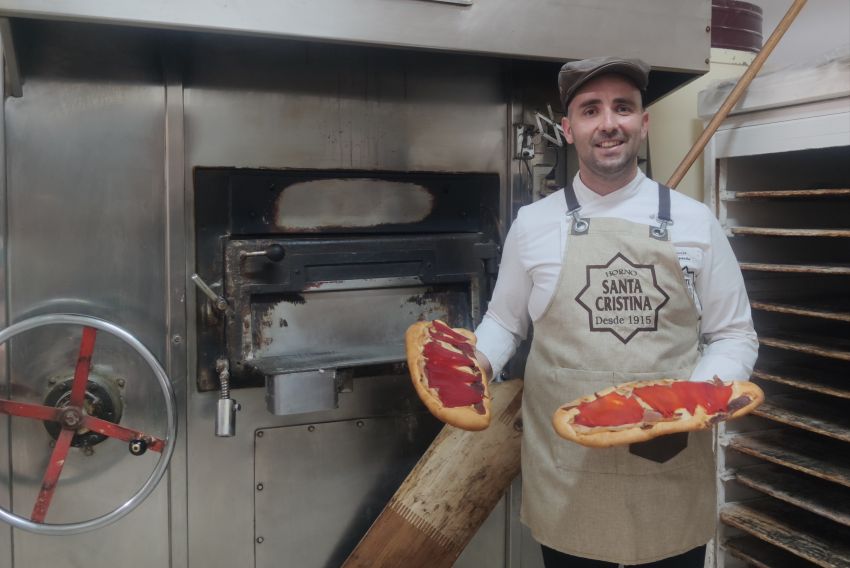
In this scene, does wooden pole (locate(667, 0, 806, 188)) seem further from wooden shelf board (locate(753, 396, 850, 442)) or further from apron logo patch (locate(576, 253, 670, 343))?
wooden shelf board (locate(753, 396, 850, 442))

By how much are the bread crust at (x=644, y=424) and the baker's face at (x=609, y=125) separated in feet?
1.41

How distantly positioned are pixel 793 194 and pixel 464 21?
88cm

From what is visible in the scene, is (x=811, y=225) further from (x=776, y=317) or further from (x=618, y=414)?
(x=618, y=414)

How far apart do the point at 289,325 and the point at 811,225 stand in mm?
1572

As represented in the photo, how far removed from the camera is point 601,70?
133cm

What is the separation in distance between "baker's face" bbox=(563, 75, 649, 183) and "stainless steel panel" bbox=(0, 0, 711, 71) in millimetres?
288

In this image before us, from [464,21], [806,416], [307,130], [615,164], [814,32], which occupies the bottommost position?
[806,416]

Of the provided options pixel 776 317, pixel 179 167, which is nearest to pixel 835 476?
pixel 776 317

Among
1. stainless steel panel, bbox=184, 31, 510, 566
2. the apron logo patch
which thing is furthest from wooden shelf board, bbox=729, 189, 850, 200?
stainless steel panel, bbox=184, 31, 510, 566

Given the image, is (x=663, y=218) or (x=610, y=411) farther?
(x=663, y=218)

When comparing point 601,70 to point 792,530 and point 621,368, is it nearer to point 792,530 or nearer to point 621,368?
point 621,368

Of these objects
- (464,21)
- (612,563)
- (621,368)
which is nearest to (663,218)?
(621,368)

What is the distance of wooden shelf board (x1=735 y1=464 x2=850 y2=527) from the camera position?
5.38 ft

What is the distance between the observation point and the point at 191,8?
1.36 metres
